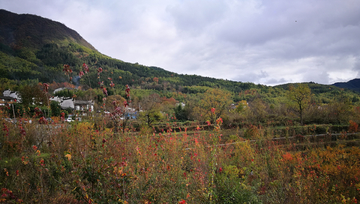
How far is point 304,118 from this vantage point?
20.0 metres

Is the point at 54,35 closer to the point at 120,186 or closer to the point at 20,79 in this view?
the point at 20,79

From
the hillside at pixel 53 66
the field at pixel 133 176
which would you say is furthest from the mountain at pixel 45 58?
the field at pixel 133 176

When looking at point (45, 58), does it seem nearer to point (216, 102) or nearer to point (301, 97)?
point (216, 102)

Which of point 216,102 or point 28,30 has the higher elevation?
point 28,30

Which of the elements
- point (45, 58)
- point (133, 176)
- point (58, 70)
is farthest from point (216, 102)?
point (45, 58)

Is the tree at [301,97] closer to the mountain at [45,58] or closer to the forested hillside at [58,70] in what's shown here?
the forested hillside at [58,70]

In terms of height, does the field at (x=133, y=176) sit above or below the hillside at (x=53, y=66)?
below

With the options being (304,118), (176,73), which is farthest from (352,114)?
(176,73)

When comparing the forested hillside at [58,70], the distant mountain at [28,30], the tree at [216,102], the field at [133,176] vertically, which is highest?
the distant mountain at [28,30]

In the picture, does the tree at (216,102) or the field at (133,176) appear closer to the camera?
the field at (133,176)

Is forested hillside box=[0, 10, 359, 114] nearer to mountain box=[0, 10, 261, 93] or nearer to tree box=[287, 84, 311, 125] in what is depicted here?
mountain box=[0, 10, 261, 93]

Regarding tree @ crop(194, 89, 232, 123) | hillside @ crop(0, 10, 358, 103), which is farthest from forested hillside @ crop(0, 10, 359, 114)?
tree @ crop(194, 89, 232, 123)

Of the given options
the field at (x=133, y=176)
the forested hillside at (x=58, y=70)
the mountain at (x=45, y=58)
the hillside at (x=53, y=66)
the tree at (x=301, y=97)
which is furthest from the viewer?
the mountain at (x=45, y=58)

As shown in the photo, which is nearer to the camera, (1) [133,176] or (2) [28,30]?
(1) [133,176]
